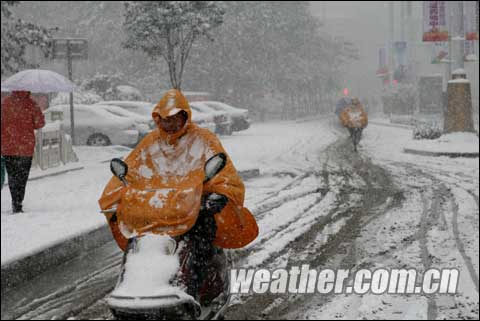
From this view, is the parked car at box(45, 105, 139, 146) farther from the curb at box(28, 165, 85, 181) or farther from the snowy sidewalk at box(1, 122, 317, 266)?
the curb at box(28, 165, 85, 181)

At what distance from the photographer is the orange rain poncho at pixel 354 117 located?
813 inches

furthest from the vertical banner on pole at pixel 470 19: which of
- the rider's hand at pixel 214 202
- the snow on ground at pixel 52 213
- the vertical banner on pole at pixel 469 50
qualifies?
the rider's hand at pixel 214 202

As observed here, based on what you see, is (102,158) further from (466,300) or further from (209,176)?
(209,176)

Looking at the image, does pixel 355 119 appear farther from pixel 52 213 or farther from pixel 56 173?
pixel 52 213

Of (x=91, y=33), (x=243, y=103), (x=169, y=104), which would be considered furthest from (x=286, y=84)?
(x=169, y=104)

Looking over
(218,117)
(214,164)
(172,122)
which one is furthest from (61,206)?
(218,117)

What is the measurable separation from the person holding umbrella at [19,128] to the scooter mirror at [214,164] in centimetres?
Result: 640

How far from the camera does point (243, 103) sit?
5128 centimetres

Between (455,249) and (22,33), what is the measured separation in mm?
14511

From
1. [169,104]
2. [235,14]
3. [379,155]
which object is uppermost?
[235,14]

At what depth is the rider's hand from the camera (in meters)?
3.63

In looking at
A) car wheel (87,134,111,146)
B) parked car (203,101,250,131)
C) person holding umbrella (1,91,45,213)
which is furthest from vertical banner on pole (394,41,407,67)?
person holding umbrella (1,91,45,213)

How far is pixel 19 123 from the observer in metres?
9.35

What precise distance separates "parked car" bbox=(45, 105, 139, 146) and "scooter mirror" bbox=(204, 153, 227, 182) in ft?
58.5
